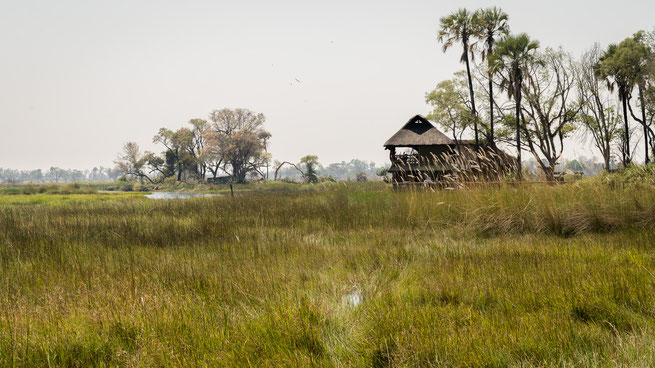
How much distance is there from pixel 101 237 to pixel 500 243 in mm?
6898

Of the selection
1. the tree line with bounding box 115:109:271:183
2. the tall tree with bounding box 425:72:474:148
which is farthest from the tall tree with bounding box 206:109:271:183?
the tall tree with bounding box 425:72:474:148

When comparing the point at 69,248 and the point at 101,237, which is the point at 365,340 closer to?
the point at 69,248

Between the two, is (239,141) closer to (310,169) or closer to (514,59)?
(310,169)

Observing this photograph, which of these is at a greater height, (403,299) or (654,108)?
(654,108)

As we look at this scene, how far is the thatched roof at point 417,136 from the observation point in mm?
27656

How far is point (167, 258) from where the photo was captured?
16.1 feet

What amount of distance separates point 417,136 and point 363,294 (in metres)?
26.3

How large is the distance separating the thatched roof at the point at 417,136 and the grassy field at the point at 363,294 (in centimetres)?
2142

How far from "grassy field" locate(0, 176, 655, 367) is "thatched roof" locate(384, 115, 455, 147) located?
21420 mm

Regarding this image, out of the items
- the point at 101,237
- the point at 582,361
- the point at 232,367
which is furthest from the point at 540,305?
the point at 101,237

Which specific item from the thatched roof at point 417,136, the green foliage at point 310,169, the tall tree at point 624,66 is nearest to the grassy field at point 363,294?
the thatched roof at point 417,136

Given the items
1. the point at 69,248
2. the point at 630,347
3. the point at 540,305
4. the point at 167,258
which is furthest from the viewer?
the point at 69,248

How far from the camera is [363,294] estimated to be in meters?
3.36

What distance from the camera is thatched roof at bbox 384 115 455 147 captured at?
27656 millimetres
